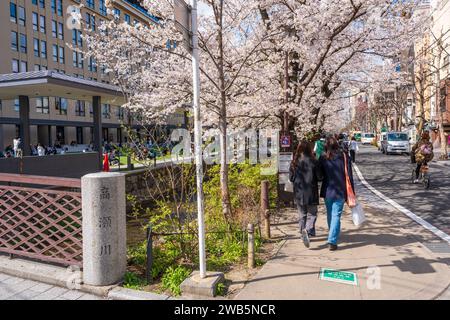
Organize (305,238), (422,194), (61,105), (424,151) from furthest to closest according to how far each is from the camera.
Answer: (61,105) → (424,151) → (422,194) → (305,238)

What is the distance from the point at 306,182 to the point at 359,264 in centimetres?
155

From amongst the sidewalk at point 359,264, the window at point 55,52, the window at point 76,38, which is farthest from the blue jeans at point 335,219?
the window at point 76,38

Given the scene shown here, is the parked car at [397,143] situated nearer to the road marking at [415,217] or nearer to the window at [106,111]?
the road marking at [415,217]

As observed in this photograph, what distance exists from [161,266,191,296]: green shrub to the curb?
17 centimetres

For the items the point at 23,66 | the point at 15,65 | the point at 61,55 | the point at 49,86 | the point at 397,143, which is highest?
the point at 61,55

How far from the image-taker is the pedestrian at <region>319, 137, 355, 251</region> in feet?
17.9

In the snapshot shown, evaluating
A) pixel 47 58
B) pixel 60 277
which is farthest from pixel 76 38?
pixel 60 277

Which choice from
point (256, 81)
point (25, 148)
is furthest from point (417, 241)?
point (25, 148)

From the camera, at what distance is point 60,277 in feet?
14.6

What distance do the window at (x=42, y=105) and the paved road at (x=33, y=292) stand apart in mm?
40195

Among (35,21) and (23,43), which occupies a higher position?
(35,21)

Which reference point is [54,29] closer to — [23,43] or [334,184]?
[23,43]

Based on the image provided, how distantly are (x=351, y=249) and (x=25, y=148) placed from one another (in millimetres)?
17933

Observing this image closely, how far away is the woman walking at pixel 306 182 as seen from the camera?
5.87 m
